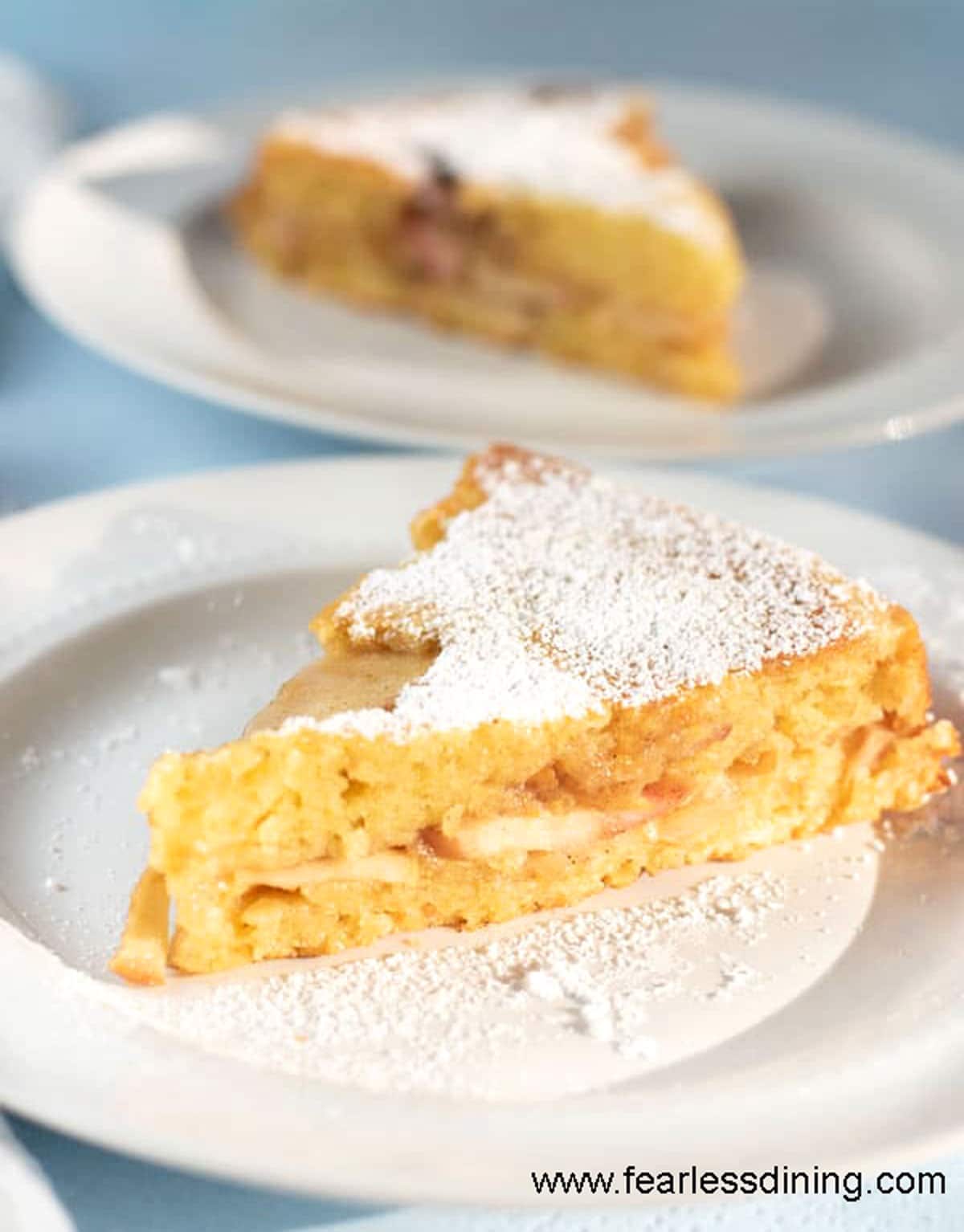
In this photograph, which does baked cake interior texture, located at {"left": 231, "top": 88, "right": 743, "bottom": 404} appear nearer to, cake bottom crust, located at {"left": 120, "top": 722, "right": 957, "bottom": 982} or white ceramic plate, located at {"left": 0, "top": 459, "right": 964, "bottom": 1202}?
white ceramic plate, located at {"left": 0, "top": 459, "right": 964, "bottom": 1202}

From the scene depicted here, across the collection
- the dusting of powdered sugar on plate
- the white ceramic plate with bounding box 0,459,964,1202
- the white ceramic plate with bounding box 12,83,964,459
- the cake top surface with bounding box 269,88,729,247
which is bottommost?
the dusting of powdered sugar on plate

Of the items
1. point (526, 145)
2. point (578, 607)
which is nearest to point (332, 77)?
point (526, 145)

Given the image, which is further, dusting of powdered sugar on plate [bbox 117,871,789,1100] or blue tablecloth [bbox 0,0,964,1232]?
blue tablecloth [bbox 0,0,964,1232]

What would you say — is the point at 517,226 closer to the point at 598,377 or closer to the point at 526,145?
the point at 526,145

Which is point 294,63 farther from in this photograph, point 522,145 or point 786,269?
point 786,269

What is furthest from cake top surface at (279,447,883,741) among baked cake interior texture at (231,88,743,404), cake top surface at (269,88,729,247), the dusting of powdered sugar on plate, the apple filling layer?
cake top surface at (269,88,729,247)

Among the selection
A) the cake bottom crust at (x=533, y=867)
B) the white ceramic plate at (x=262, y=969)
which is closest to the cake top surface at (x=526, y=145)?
the white ceramic plate at (x=262, y=969)

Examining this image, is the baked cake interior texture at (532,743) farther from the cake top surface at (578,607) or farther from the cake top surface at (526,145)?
the cake top surface at (526,145)
